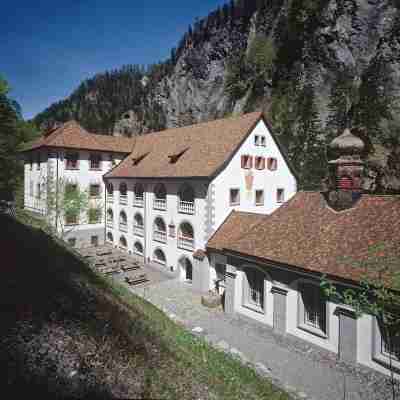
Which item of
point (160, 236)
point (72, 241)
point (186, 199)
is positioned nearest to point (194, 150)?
point (186, 199)

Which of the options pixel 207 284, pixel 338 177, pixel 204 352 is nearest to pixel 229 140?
pixel 338 177

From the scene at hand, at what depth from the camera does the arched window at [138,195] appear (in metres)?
27.5

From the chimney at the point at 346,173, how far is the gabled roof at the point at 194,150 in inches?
320

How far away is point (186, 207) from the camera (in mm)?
22203

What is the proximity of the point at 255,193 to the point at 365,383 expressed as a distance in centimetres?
1531

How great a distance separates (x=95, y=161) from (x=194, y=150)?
1430 centimetres

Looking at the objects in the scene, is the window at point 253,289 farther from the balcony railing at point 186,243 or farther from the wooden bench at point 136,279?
the wooden bench at point 136,279

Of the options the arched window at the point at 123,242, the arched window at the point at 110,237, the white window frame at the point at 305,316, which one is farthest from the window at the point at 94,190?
the white window frame at the point at 305,316

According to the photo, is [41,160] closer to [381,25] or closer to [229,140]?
[229,140]

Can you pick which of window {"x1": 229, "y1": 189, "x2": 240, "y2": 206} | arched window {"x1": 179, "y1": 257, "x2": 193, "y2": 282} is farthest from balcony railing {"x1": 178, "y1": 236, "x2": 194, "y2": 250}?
window {"x1": 229, "y1": 189, "x2": 240, "y2": 206}

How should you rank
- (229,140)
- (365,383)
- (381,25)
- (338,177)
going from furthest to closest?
(381,25) → (229,140) → (338,177) → (365,383)

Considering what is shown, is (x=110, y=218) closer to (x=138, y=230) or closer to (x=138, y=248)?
(x=138, y=230)

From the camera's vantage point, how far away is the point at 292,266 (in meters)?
12.9

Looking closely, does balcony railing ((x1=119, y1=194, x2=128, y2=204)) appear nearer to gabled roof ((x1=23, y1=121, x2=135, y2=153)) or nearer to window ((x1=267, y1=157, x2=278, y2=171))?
gabled roof ((x1=23, y1=121, x2=135, y2=153))
